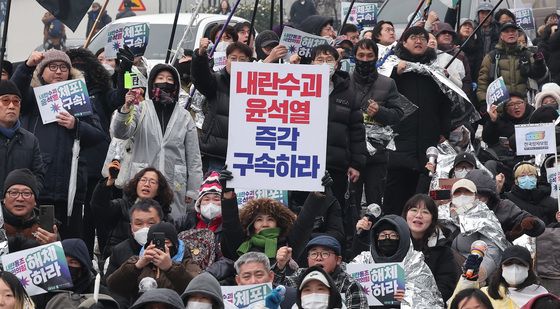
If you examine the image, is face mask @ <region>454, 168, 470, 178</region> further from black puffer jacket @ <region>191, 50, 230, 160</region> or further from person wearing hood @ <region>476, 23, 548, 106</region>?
person wearing hood @ <region>476, 23, 548, 106</region>

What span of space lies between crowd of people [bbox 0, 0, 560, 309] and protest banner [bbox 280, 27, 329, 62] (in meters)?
0.10

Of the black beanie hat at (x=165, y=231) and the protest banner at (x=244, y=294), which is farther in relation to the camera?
the black beanie hat at (x=165, y=231)

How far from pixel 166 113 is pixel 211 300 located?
12.0 ft

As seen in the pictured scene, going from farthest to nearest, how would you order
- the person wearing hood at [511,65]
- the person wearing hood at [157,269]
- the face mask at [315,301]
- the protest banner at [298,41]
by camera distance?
the person wearing hood at [511,65] → the protest banner at [298,41] → the person wearing hood at [157,269] → the face mask at [315,301]

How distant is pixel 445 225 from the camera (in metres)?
14.9

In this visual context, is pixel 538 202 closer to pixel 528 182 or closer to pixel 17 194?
pixel 528 182

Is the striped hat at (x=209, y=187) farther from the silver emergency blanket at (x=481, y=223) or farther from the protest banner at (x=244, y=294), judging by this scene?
the protest banner at (x=244, y=294)

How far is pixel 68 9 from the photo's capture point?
1459 centimetres

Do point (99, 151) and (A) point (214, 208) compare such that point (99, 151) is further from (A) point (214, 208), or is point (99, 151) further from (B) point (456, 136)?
(B) point (456, 136)

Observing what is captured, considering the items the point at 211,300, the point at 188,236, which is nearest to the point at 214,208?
the point at 188,236

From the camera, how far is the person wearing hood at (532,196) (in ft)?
54.9

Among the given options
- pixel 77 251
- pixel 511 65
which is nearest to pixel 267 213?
pixel 77 251

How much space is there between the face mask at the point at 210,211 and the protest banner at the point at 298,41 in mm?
2770

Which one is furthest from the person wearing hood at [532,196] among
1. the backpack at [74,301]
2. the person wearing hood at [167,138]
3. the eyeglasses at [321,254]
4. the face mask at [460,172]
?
the backpack at [74,301]
